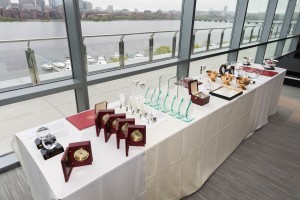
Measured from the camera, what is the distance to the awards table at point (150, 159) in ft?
3.35

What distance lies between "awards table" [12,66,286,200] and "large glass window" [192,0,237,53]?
1.66 meters

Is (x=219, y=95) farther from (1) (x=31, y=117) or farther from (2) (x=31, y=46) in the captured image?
Answer: (1) (x=31, y=117)

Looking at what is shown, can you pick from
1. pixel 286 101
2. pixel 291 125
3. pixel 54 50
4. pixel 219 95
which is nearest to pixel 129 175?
pixel 219 95

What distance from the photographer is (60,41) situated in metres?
2.15

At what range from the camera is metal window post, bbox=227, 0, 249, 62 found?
3.75 metres

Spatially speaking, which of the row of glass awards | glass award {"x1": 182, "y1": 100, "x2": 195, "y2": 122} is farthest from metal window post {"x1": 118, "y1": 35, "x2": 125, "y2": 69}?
glass award {"x1": 182, "y1": 100, "x2": 195, "y2": 122}

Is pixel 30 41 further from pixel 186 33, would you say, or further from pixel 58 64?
pixel 186 33

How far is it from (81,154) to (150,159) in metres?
0.43

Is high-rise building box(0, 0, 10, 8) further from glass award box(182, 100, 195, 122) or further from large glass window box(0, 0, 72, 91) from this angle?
glass award box(182, 100, 195, 122)

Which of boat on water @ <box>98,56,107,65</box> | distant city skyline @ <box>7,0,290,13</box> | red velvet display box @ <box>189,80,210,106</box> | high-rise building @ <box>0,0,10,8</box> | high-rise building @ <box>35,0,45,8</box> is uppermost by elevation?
distant city skyline @ <box>7,0,290,13</box>

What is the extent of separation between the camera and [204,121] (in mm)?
1585

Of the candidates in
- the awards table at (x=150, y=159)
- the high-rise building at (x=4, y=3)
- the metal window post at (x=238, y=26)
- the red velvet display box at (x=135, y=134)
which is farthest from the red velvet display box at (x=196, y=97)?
the metal window post at (x=238, y=26)

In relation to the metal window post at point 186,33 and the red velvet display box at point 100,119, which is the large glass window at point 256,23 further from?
the red velvet display box at point 100,119

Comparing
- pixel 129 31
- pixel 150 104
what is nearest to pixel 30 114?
pixel 129 31
